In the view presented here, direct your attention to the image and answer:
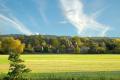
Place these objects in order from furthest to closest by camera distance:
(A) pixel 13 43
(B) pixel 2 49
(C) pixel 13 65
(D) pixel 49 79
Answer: (A) pixel 13 43
(B) pixel 2 49
(D) pixel 49 79
(C) pixel 13 65

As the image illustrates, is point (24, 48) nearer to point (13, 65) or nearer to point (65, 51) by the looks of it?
point (65, 51)

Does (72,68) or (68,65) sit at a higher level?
(68,65)

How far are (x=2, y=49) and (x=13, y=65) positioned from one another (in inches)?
5337

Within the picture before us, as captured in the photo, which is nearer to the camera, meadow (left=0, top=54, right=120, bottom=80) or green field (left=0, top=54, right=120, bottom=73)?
meadow (left=0, top=54, right=120, bottom=80)

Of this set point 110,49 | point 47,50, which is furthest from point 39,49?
point 110,49

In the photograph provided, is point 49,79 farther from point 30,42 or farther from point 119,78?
point 30,42

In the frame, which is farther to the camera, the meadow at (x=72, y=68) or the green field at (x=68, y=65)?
the green field at (x=68, y=65)

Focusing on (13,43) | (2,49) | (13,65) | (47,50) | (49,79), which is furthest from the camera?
(13,43)

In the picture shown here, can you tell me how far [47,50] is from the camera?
574 ft

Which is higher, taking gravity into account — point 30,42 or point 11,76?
point 30,42

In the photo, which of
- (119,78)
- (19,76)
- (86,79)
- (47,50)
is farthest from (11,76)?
(47,50)

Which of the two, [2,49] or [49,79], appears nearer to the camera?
[49,79]

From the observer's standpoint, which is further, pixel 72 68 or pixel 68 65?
pixel 68 65

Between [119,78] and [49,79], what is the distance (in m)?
6.93
